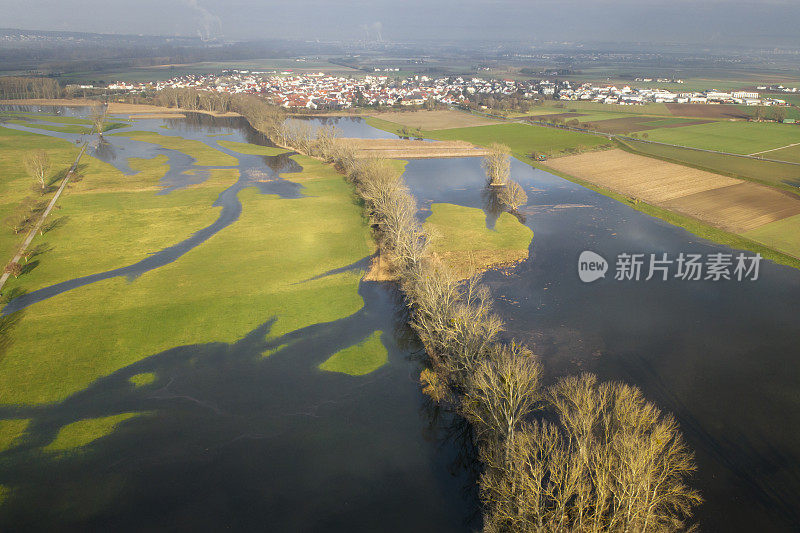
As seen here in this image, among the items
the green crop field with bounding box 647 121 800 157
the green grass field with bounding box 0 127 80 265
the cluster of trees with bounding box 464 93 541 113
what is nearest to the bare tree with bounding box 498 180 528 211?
the green crop field with bounding box 647 121 800 157

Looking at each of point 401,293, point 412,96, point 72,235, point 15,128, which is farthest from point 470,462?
point 412,96

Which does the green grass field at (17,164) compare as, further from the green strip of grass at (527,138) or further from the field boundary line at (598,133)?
the field boundary line at (598,133)

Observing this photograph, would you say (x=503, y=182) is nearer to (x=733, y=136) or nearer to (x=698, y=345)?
(x=698, y=345)

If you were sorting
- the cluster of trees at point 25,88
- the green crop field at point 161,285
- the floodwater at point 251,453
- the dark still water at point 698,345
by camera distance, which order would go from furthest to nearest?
1. the cluster of trees at point 25,88
2. the green crop field at point 161,285
3. the dark still water at point 698,345
4. the floodwater at point 251,453

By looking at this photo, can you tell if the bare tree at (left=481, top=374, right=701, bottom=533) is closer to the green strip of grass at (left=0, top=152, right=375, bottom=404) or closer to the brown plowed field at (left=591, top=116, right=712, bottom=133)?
the green strip of grass at (left=0, top=152, right=375, bottom=404)

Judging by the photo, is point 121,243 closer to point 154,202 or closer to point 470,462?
point 154,202

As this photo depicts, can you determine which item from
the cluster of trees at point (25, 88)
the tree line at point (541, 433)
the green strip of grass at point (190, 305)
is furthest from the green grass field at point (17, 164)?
the cluster of trees at point (25, 88)

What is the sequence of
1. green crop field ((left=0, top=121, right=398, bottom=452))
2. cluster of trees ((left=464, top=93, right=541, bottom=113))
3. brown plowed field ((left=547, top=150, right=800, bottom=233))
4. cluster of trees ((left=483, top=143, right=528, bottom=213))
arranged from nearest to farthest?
green crop field ((left=0, top=121, right=398, bottom=452)) → brown plowed field ((left=547, top=150, right=800, bottom=233)) → cluster of trees ((left=483, top=143, right=528, bottom=213)) → cluster of trees ((left=464, top=93, right=541, bottom=113))
